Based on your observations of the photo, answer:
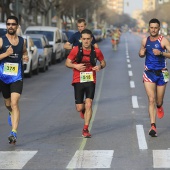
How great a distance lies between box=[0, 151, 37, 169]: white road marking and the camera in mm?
8219

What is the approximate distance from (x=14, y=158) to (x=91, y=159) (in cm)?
99

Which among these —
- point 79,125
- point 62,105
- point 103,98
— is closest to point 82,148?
point 79,125

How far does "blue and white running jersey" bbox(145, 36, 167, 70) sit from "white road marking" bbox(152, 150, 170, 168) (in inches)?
82.9

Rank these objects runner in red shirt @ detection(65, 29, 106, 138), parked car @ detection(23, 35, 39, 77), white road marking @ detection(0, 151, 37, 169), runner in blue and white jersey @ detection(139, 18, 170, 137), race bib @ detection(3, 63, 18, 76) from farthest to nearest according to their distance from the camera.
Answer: parked car @ detection(23, 35, 39, 77) → runner in blue and white jersey @ detection(139, 18, 170, 137) → runner in red shirt @ detection(65, 29, 106, 138) → race bib @ detection(3, 63, 18, 76) → white road marking @ detection(0, 151, 37, 169)

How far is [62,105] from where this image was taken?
15.7 m

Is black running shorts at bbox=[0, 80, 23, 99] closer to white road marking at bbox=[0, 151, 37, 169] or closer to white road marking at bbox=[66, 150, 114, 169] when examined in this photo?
white road marking at bbox=[0, 151, 37, 169]

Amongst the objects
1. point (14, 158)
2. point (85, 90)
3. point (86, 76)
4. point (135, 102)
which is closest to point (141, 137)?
point (85, 90)

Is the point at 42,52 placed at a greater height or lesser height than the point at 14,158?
lesser

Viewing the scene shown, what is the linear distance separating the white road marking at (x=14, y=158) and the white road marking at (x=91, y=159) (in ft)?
1.93

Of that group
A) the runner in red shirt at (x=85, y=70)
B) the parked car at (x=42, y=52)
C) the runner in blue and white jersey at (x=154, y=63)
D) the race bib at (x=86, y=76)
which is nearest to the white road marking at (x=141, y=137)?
the runner in blue and white jersey at (x=154, y=63)

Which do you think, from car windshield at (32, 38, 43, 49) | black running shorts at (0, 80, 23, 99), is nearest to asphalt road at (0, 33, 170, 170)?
black running shorts at (0, 80, 23, 99)

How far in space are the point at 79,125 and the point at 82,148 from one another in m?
2.65

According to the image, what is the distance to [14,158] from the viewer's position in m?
8.75

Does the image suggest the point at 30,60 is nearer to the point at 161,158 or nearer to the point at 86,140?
the point at 86,140
